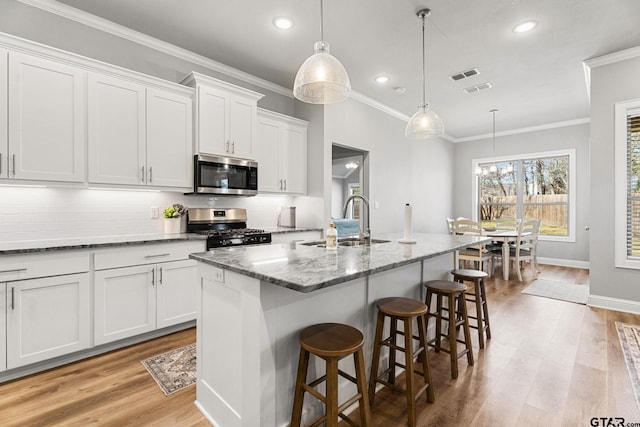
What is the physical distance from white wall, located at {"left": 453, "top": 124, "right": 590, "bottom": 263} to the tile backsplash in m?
6.44

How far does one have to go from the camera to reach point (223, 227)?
367 cm

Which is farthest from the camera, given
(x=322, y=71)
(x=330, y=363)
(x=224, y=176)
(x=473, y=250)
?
(x=473, y=250)

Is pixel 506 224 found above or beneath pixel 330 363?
above

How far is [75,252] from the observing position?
230cm

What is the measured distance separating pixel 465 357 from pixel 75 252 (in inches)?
124

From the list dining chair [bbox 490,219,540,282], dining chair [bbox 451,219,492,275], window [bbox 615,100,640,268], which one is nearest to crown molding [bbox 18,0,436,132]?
dining chair [bbox 451,219,492,275]

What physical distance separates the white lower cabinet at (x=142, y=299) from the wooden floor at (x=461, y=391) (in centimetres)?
18

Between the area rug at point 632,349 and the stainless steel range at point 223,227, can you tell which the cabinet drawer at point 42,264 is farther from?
the area rug at point 632,349

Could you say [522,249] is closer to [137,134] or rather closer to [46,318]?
[137,134]

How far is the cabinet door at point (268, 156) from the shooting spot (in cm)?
395

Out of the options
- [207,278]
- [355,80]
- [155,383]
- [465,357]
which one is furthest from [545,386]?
[355,80]

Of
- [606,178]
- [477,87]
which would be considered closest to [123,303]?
[477,87]

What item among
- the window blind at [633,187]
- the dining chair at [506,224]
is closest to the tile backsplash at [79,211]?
the window blind at [633,187]

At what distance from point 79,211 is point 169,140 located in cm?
104
